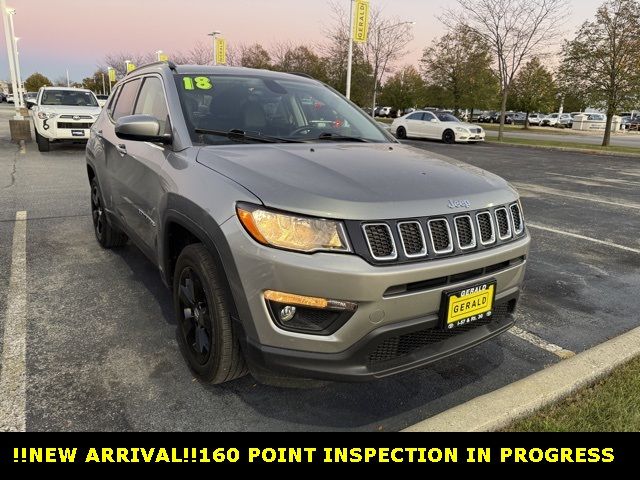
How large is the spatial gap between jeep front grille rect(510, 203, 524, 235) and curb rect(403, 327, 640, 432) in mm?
843

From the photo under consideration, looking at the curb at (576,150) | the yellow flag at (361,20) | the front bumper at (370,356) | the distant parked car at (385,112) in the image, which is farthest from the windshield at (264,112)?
the distant parked car at (385,112)

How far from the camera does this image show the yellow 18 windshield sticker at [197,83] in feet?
10.6

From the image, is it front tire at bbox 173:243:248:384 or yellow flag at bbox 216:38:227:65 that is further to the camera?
yellow flag at bbox 216:38:227:65

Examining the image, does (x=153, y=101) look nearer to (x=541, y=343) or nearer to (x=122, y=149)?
(x=122, y=149)

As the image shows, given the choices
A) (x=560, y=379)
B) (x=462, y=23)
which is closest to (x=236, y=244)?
(x=560, y=379)

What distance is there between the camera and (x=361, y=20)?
20.6 meters

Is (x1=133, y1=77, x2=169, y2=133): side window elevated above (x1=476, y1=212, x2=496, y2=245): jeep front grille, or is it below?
above

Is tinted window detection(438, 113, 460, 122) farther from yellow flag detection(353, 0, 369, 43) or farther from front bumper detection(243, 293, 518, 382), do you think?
front bumper detection(243, 293, 518, 382)

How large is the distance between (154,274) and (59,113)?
1066 cm

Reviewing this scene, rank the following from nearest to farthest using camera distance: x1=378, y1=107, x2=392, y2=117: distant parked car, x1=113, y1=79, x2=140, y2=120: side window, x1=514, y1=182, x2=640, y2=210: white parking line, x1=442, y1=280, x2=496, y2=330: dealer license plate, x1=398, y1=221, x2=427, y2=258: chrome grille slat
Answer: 1. x1=398, y1=221, x2=427, y2=258: chrome grille slat
2. x1=442, y1=280, x2=496, y2=330: dealer license plate
3. x1=113, y1=79, x2=140, y2=120: side window
4. x1=514, y1=182, x2=640, y2=210: white parking line
5. x1=378, y1=107, x2=392, y2=117: distant parked car

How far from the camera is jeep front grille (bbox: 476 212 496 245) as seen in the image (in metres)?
2.42

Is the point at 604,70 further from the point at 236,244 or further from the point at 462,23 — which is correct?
the point at 236,244

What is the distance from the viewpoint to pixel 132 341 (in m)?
3.20

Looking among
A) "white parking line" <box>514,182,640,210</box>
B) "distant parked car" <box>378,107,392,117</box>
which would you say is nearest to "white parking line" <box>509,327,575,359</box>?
"white parking line" <box>514,182,640,210</box>
